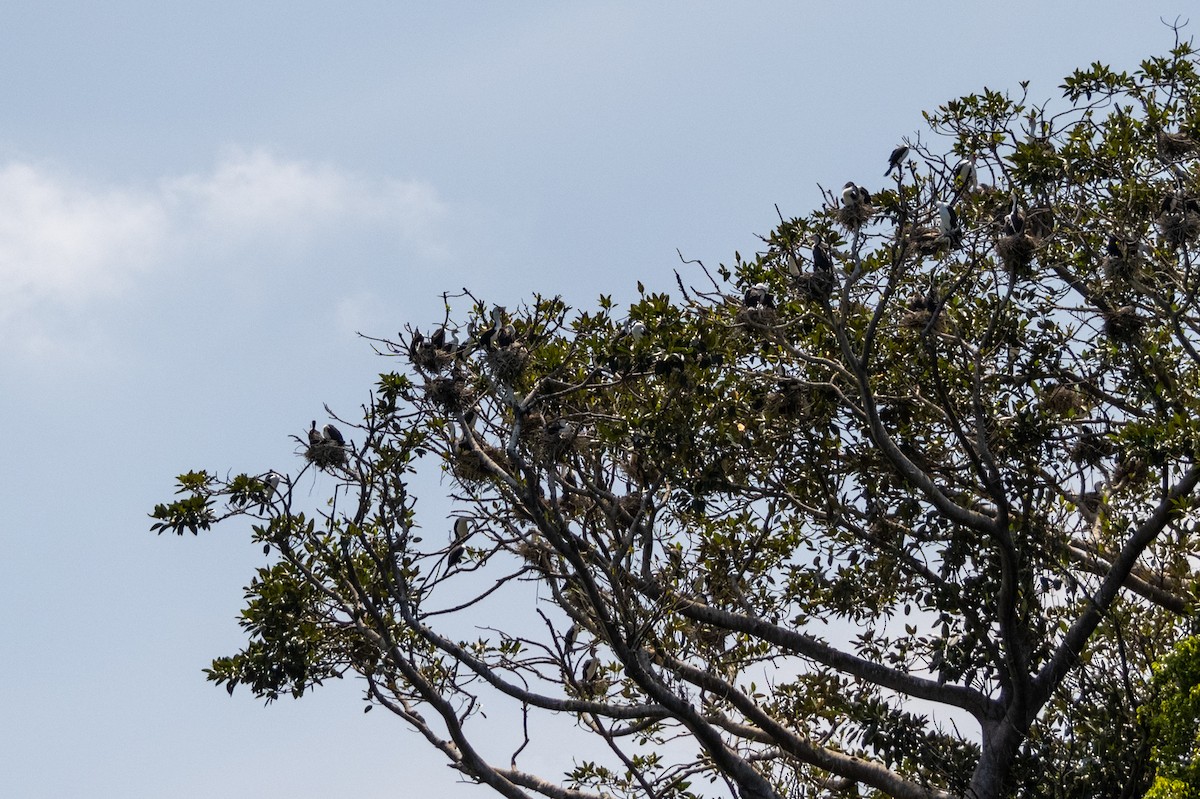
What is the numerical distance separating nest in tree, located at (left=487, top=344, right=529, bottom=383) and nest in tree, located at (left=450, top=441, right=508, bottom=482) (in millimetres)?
870

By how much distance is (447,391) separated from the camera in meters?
9.91

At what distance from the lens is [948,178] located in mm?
9766

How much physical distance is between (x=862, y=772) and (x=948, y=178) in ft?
18.8

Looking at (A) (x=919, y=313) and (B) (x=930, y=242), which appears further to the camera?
(A) (x=919, y=313)

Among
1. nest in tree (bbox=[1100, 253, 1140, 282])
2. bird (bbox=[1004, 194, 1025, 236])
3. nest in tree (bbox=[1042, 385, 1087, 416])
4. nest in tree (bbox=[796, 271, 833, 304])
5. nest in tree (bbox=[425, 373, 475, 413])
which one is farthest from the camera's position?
nest in tree (bbox=[1042, 385, 1087, 416])

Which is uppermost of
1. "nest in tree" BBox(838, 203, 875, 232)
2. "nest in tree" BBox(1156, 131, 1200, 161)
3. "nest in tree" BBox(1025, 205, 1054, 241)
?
"nest in tree" BBox(1156, 131, 1200, 161)

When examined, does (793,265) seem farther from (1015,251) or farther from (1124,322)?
(1124,322)

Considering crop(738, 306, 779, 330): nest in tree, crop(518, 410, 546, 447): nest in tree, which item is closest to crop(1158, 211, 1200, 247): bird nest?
crop(738, 306, 779, 330): nest in tree

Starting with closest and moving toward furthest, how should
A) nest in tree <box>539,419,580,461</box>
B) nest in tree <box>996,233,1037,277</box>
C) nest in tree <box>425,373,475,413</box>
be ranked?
nest in tree <box>425,373,475,413</box>
nest in tree <box>539,419,580,461</box>
nest in tree <box>996,233,1037,277</box>

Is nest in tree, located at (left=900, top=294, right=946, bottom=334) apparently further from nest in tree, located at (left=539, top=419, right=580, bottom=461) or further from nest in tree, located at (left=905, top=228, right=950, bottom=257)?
nest in tree, located at (left=539, top=419, right=580, bottom=461)

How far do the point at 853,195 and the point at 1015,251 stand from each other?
1464mm

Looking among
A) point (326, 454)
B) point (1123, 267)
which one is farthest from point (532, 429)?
point (1123, 267)

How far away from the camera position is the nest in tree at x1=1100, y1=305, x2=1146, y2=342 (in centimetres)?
1140

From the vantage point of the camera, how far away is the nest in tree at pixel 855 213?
35.7ft
